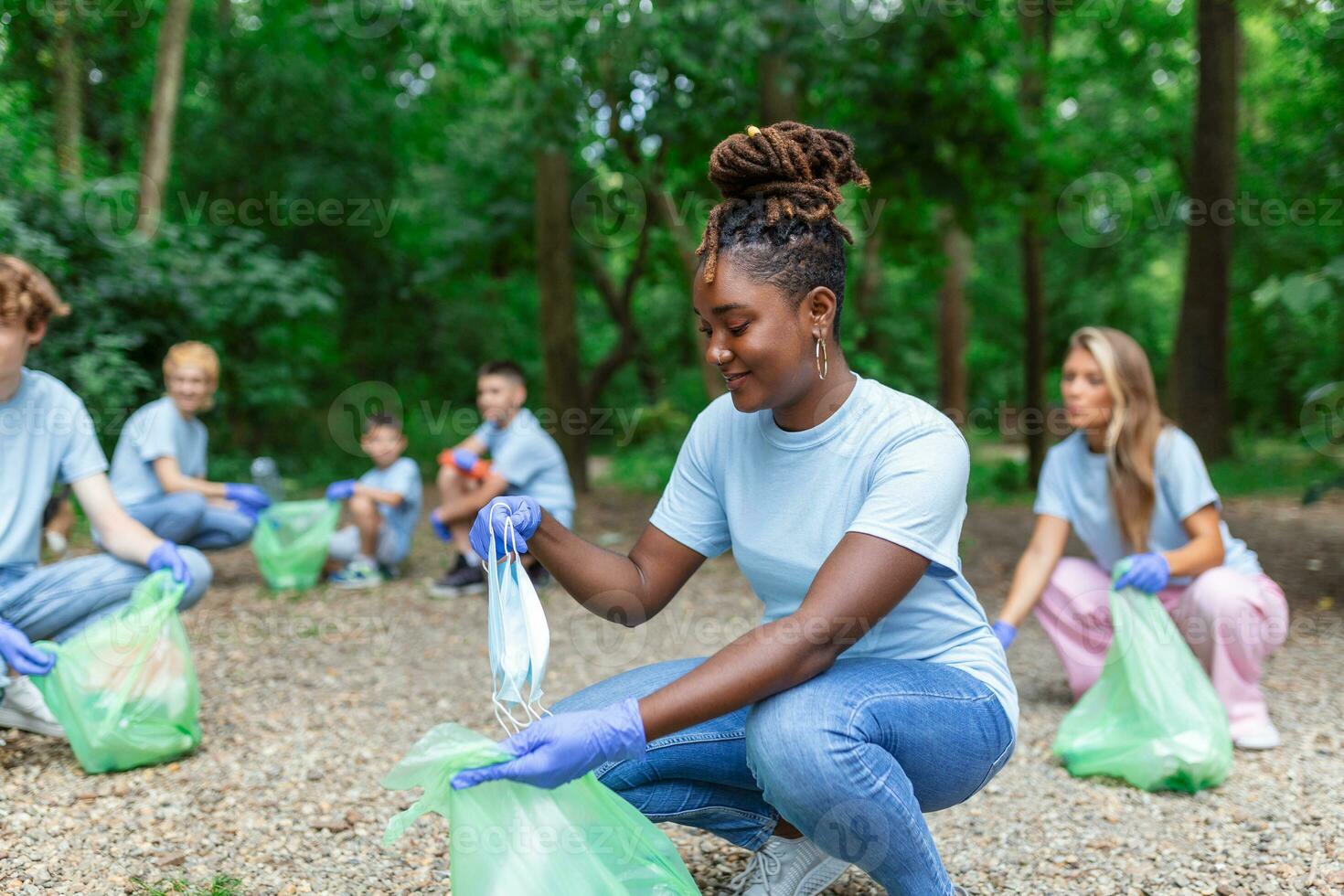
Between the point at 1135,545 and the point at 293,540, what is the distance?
3.62m

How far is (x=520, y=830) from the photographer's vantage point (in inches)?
63.4

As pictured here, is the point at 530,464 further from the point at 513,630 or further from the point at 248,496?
the point at 513,630

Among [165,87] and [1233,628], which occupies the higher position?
[165,87]

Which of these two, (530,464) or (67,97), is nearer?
(530,464)

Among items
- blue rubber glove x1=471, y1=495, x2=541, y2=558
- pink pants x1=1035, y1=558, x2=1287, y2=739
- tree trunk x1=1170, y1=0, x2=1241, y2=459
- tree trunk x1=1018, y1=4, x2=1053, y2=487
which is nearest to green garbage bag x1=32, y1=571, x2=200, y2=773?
blue rubber glove x1=471, y1=495, x2=541, y2=558

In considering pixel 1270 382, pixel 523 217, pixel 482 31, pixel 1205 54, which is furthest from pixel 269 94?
pixel 1270 382

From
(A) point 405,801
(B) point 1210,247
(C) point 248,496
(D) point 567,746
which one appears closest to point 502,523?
(D) point 567,746

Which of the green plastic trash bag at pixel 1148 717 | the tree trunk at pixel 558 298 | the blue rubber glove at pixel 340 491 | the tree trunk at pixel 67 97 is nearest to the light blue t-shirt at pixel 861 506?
the green plastic trash bag at pixel 1148 717

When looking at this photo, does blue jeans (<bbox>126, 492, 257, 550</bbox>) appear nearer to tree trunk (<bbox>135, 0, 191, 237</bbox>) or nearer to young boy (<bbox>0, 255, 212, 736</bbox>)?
young boy (<bbox>0, 255, 212, 736</bbox>)

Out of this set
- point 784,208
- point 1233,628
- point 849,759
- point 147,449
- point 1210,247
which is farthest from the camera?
point 1210,247

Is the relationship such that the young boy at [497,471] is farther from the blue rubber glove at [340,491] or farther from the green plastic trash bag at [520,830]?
the green plastic trash bag at [520,830]

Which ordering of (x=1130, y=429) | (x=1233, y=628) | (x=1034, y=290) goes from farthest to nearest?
1. (x=1034, y=290)
2. (x=1130, y=429)
3. (x=1233, y=628)

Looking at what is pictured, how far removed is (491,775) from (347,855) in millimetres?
997

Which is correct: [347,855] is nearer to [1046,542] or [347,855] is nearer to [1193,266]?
[1046,542]
